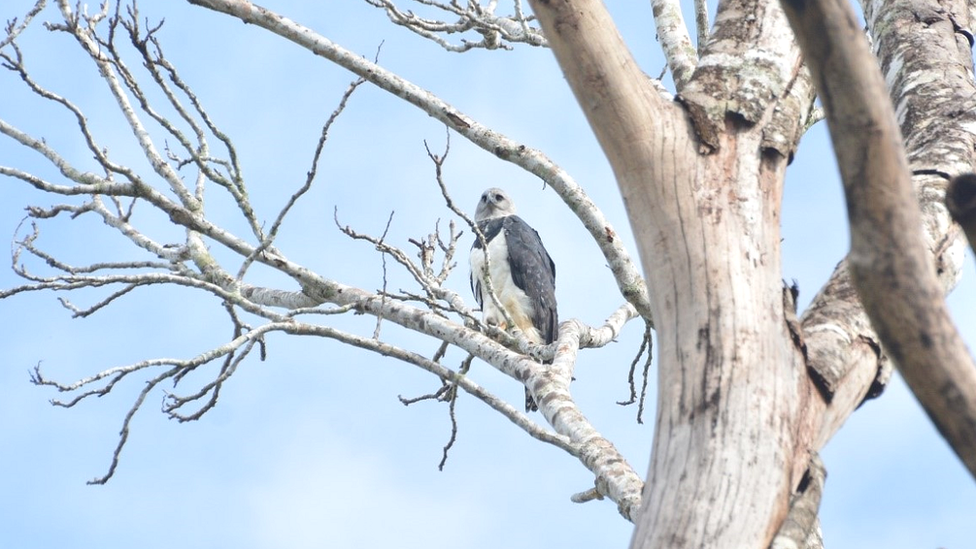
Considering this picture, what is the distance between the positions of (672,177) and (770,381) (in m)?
0.53

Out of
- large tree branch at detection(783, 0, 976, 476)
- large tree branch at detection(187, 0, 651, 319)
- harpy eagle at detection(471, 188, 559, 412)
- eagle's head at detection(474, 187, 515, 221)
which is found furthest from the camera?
eagle's head at detection(474, 187, 515, 221)

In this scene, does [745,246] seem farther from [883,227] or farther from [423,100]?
[423,100]

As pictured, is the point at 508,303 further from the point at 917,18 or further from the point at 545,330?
the point at 917,18

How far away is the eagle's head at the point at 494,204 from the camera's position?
38.3ft

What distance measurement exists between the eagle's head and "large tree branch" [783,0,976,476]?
9.95 metres

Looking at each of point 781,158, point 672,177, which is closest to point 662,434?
point 672,177

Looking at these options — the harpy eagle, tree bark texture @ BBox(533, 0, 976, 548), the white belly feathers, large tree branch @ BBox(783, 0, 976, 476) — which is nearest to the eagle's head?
the harpy eagle

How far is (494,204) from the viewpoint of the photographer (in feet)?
38.3

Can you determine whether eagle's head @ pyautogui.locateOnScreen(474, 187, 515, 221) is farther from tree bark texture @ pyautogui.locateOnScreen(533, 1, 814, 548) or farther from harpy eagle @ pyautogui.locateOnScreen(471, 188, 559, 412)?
tree bark texture @ pyautogui.locateOnScreen(533, 1, 814, 548)

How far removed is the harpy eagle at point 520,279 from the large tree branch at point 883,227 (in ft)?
23.9

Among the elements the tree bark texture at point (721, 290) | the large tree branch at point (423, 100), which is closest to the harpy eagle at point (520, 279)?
the large tree branch at point (423, 100)

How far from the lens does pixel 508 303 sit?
9531 millimetres

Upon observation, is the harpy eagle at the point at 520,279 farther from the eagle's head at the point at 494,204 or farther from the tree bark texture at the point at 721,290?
the tree bark texture at the point at 721,290

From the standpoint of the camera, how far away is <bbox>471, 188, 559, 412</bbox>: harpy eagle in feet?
30.7
